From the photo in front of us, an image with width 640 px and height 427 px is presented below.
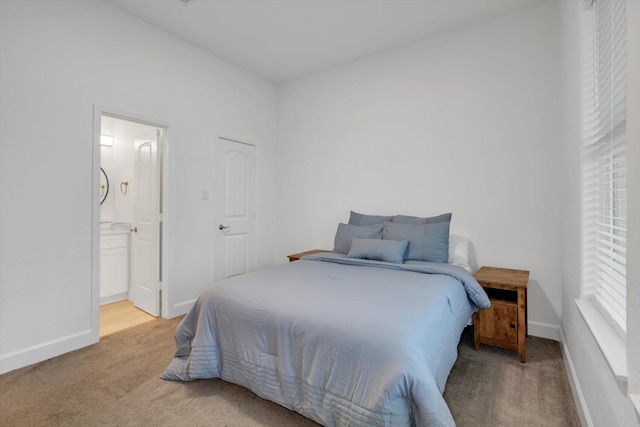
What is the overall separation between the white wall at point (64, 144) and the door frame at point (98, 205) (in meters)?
0.03

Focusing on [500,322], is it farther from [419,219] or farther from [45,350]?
[45,350]

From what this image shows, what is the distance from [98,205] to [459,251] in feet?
10.6

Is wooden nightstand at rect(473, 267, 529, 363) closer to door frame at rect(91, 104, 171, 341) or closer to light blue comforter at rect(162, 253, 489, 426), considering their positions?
light blue comforter at rect(162, 253, 489, 426)

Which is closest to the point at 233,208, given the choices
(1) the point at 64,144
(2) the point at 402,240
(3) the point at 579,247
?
(1) the point at 64,144

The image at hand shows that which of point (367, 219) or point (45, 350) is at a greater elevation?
point (367, 219)

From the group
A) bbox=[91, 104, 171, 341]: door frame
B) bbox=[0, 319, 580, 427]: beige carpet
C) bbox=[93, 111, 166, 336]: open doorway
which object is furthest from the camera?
bbox=[93, 111, 166, 336]: open doorway

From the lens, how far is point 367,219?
11.2 feet

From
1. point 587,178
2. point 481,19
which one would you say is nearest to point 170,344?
point 587,178

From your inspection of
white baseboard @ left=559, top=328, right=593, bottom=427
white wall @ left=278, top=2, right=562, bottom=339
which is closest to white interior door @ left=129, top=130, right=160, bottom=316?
white wall @ left=278, top=2, right=562, bottom=339

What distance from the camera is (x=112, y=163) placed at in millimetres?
4055

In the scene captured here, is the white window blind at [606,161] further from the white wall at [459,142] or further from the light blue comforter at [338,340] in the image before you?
the white wall at [459,142]

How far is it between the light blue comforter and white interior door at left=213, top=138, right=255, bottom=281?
1642 mm

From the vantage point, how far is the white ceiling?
A: 279 cm

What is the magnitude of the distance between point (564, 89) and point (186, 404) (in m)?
3.40
